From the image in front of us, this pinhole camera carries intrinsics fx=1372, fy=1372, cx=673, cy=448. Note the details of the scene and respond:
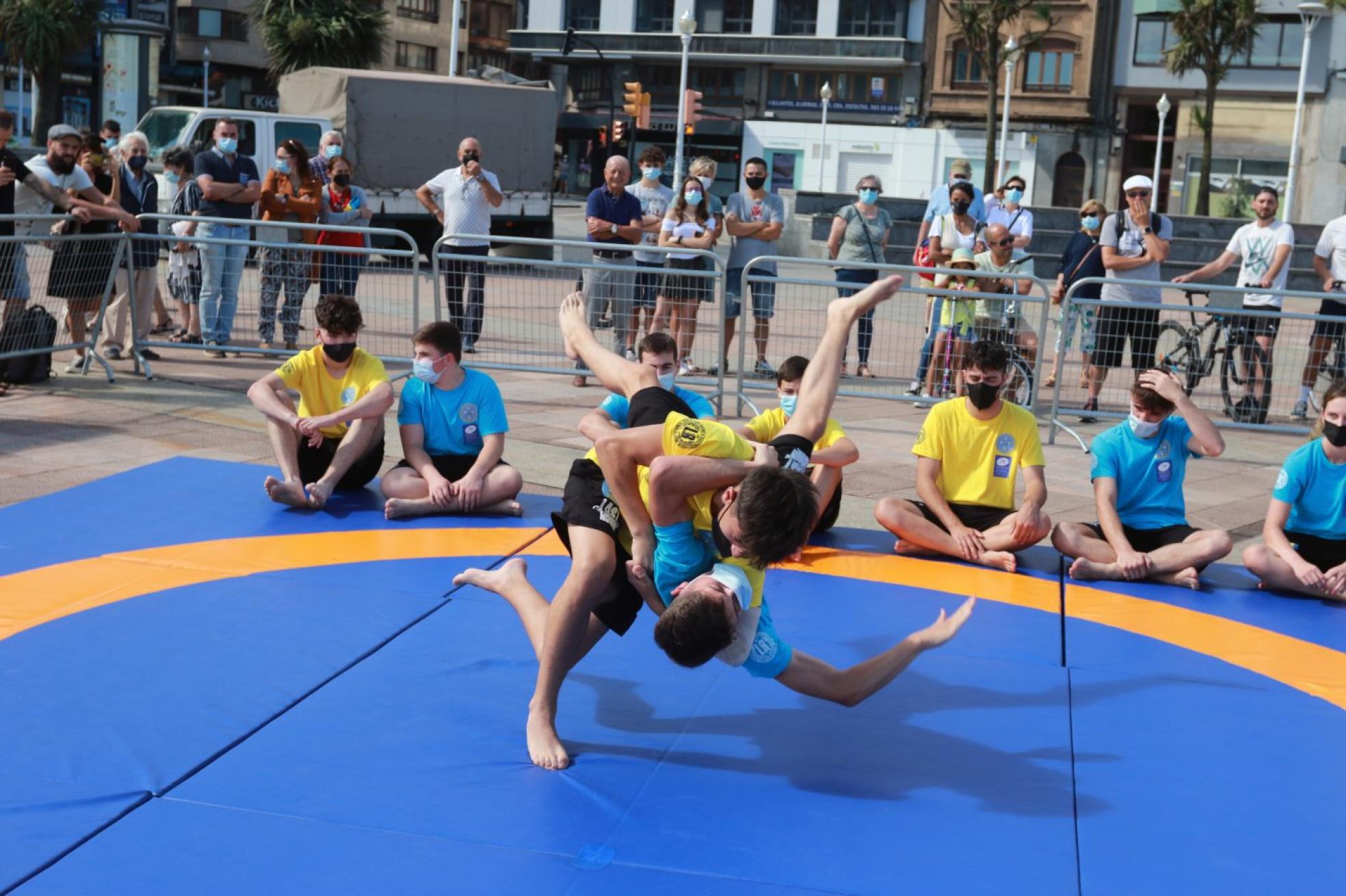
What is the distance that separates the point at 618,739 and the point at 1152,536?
347 cm

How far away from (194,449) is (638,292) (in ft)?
13.4

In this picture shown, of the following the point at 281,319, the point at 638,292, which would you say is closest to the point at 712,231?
the point at 638,292

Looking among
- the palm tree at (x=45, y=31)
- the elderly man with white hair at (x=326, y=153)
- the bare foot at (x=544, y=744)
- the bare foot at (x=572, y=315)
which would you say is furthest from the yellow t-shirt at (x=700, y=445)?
the palm tree at (x=45, y=31)

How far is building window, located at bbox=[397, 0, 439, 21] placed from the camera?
196 feet

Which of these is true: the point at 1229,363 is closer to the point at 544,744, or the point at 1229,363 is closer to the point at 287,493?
the point at 287,493

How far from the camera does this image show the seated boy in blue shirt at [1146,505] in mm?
6539

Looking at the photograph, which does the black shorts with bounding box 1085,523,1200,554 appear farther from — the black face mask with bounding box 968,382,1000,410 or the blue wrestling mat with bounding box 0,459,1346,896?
the black face mask with bounding box 968,382,1000,410

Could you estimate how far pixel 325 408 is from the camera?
731cm

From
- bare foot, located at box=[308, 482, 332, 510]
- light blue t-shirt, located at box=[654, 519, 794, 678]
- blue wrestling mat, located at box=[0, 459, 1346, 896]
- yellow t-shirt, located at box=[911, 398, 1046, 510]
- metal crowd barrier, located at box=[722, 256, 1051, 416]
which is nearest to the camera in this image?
blue wrestling mat, located at box=[0, 459, 1346, 896]

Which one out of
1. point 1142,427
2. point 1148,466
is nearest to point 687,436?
point 1142,427

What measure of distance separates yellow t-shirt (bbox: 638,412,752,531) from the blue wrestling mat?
2.65 ft

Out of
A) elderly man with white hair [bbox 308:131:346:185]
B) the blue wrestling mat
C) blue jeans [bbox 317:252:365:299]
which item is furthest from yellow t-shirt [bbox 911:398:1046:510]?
elderly man with white hair [bbox 308:131:346:185]

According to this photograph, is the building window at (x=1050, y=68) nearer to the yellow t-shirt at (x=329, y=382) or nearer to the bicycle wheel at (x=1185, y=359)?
the bicycle wheel at (x=1185, y=359)

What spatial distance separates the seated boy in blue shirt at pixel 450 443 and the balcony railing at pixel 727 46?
167ft
